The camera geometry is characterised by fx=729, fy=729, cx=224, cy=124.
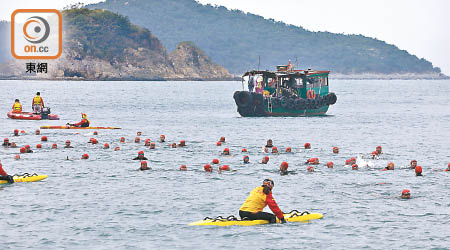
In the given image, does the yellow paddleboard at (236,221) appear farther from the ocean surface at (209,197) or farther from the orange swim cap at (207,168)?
the orange swim cap at (207,168)

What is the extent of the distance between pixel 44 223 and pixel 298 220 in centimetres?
791

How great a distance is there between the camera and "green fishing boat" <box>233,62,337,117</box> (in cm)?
6769

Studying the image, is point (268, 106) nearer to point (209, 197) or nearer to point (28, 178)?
point (28, 178)

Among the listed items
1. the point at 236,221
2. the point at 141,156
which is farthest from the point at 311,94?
the point at 236,221

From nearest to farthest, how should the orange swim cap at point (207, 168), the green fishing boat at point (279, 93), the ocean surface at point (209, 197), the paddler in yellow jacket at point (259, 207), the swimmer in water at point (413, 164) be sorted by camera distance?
the ocean surface at point (209, 197)
the paddler in yellow jacket at point (259, 207)
the orange swim cap at point (207, 168)
the swimmer in water at point (413, 164)
the green fishing boat at point (279, 93)

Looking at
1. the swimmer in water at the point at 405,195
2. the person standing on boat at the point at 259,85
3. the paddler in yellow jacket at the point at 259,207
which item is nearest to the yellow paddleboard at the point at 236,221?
the paddler in yellow jacket at the point at 259,207

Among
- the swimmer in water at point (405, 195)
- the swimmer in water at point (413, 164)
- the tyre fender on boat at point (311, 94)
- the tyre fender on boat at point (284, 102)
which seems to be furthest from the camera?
the tyre fender on boat at point (311, 94)

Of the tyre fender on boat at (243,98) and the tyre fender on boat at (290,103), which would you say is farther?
the tyre fender on boat at (290,103)

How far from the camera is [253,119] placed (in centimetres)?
6812

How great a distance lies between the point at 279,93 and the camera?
2687 inches

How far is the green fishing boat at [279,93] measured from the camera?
6769 cm

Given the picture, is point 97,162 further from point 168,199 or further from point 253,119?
point 253,119

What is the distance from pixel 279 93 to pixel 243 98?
3408 mm

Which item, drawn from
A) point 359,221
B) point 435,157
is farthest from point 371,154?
point 359,221
